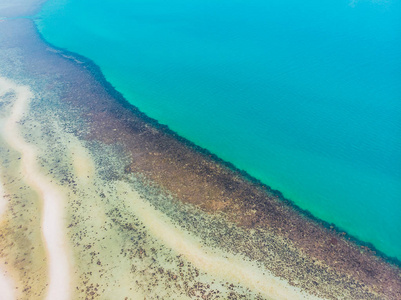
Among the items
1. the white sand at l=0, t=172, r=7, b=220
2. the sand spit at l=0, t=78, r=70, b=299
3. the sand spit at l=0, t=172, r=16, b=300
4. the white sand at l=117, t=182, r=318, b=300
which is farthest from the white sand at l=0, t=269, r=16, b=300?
the white sand at l=117, t=182, r=318, b=300

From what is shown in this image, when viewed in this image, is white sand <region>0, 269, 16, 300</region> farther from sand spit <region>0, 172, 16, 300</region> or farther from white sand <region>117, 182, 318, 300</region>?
white sand <region>117, 182, 318, 300</region>

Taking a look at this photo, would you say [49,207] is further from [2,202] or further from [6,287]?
[6,287]

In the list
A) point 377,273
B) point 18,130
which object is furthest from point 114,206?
point 377,273

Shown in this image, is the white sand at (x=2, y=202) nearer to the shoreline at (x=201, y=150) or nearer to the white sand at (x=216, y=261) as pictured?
the white sand at (x=216, y=261)

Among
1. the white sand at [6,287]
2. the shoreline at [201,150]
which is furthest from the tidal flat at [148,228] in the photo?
the shoreline at [201,150]

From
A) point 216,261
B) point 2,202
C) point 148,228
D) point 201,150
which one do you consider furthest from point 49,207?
point 201,150
